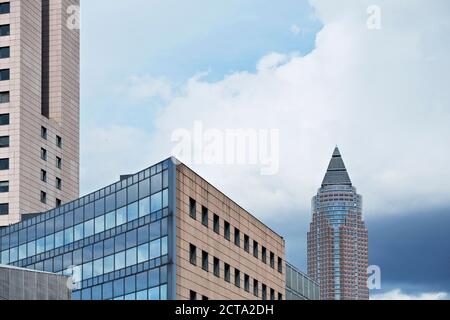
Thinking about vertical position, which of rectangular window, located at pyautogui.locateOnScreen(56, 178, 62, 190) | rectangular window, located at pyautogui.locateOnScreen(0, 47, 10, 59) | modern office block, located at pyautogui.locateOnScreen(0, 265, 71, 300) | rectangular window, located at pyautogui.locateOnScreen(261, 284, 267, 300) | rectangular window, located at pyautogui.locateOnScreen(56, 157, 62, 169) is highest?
rectangular window, located at pyautogui.locateOnScreen(0, 47, 10, 59)

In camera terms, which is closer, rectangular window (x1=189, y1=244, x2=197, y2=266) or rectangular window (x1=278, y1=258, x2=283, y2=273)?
rectangular window (x1=189, y1=244, x2=197, y2=266)

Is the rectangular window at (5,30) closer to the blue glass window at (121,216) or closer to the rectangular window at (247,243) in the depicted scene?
the rectangular window at (247,243)

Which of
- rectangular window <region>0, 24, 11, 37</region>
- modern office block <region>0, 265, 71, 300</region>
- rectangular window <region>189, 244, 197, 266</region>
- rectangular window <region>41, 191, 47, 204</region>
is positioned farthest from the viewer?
rectangular window <region>0, 24, 11, 37</region>

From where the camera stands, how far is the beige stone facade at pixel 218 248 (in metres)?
90.6

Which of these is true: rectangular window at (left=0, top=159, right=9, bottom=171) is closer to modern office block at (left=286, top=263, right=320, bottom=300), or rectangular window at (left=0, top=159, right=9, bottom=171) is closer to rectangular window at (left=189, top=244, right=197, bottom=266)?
modern office block at (left=286, top=263, right=320, bottom=300)

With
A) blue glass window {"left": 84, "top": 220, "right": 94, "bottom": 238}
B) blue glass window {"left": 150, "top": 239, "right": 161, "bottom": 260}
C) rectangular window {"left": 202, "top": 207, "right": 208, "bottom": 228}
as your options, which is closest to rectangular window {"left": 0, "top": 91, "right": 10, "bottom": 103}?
blue glass window {"left": 84, "top": 220, "right": 94, "bottom": 238}

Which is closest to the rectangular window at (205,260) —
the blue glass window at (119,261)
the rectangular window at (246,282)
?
the blue glass window at (119,261)

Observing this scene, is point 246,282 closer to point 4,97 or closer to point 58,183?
point 4,97

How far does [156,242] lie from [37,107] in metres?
80.0

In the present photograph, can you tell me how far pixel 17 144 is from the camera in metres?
158

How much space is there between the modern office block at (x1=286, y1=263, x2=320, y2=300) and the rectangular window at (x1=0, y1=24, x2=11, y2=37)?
202ft

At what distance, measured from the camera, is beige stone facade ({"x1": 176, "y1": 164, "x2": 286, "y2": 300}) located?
90.6m
